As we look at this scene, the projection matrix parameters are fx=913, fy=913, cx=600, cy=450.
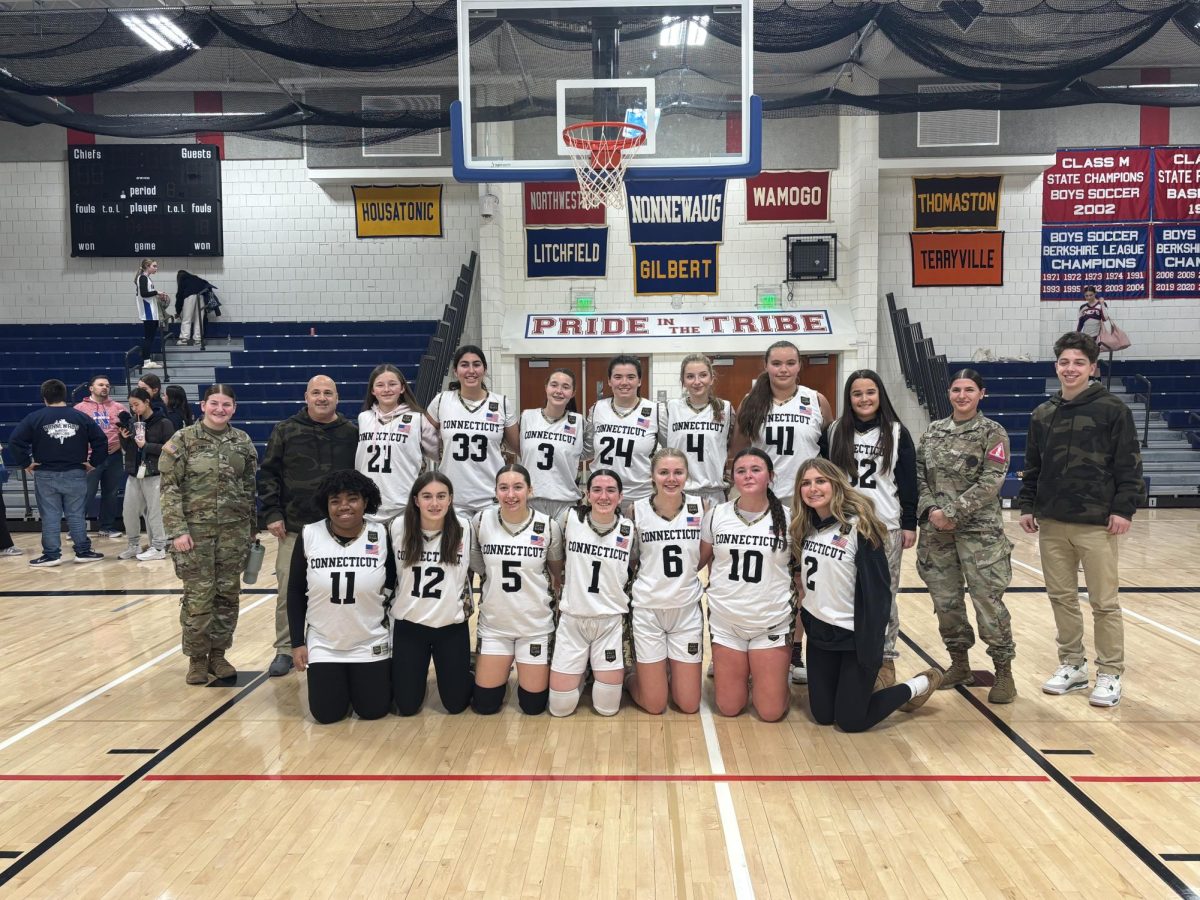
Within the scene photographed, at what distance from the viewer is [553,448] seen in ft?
17.6

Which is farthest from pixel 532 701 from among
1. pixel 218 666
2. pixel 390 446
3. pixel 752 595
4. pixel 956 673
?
pixel 956 673

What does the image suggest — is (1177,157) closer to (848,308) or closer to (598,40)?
(848,308)

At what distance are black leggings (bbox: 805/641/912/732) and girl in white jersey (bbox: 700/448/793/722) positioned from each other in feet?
0.53

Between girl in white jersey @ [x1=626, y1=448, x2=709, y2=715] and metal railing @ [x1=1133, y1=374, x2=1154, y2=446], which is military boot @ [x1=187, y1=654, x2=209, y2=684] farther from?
metal railing @ [x1=1133, y1=374, x2=1154, y2=446]

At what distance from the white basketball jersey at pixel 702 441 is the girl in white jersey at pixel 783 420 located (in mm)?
239

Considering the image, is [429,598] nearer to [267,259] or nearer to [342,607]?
[342,607]

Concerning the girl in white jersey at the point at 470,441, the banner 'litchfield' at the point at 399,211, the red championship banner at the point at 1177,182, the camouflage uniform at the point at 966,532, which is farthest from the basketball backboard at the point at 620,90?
the red championship banner at the point at 1177,182

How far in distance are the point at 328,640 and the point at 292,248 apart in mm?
12149

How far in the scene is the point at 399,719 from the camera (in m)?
4.65

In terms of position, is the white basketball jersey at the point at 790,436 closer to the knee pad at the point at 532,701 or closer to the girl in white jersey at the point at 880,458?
the girl in white jersey at the point at 880,458

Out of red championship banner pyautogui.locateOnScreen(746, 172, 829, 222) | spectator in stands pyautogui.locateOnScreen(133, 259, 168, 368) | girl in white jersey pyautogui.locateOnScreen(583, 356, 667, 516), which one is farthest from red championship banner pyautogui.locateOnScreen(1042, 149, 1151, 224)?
spectator in stands pyautogui.locateOnScreen(133, 259, 168, 368)

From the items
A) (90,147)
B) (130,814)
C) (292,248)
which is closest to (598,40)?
(130,814)

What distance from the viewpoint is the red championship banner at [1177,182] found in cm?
1493

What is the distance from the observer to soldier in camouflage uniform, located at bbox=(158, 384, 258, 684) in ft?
16.6
